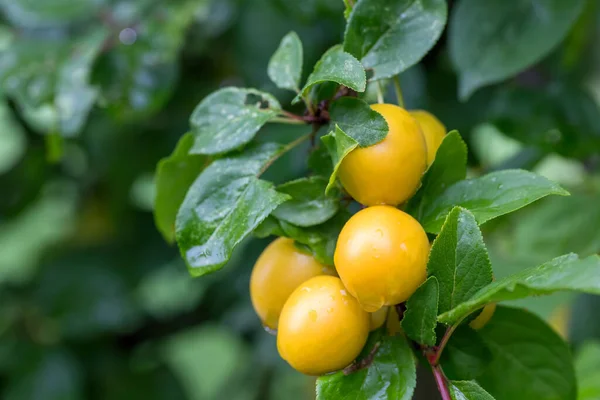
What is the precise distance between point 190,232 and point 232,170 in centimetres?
4

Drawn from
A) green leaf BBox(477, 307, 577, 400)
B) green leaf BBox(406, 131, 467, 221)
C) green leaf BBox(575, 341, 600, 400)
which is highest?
green leaf BBox(406, 131, 467, 221)

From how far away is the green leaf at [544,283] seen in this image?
239mm

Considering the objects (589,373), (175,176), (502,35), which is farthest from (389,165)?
(589,373)

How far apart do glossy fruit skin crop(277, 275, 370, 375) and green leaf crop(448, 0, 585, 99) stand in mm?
276

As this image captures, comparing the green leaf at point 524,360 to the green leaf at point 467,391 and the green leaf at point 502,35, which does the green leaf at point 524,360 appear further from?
the green leaf at point 502,35

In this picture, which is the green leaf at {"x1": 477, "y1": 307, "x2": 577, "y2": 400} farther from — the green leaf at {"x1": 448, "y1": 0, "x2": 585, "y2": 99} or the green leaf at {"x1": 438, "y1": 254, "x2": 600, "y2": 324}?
the green leaf at {"x1": 448, "y1": 0, "x2": 585, "y2": 99}

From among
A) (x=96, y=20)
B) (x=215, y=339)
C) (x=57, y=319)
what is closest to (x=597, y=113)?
(x=96, y=20)

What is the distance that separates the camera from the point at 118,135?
0.93m

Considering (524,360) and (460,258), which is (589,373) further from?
(460,258)

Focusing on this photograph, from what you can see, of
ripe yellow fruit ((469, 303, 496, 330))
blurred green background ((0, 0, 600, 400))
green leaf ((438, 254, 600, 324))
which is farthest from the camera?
blurred green background ((0, 0, 600, 400))

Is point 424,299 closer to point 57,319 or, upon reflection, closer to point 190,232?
point 190,232

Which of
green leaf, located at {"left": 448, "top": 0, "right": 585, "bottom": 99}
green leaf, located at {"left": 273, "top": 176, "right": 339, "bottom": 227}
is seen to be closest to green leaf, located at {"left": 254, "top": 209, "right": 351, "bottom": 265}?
green leaf, located at {"left": 273, "top": 176, "right": 339, "bottom": 227}

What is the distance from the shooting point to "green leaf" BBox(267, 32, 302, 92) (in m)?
0.37

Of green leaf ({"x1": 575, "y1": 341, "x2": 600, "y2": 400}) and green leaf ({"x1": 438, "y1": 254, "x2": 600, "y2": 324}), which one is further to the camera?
green leaf ({"x1": 575, "y1": 341, "x2": 600, "y2": 400})
